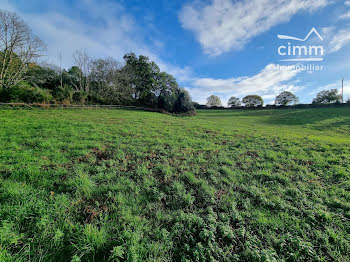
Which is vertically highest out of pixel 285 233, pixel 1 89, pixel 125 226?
pixel 1 89

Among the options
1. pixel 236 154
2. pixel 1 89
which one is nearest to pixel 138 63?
pixel 1 89

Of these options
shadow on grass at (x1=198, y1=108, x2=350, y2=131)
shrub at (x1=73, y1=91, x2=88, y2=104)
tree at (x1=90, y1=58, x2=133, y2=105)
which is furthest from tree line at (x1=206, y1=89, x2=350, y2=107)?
shrub at (x1=73, y1=91, x2=88, y2=104)

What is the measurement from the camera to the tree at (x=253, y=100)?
53.1 metres

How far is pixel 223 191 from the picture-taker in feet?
10.4

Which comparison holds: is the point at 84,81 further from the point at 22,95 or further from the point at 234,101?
the point at 234,101

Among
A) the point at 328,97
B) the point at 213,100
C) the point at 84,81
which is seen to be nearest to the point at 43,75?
the point at 84,81

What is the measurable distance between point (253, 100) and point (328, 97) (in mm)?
20356

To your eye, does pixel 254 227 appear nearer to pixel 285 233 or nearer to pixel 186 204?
pixel 285 233

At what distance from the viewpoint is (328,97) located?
124 ft

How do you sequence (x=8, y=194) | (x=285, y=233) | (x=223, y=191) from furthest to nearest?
(x=223, y=191) < (x=8, y=194) < (x=285, y=233)

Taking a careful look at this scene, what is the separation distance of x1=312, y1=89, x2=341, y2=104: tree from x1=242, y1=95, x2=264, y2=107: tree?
1548 centimetres

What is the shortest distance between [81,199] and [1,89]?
20.8 meters

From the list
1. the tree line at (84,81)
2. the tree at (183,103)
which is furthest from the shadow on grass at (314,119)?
the tree line at (84,81)

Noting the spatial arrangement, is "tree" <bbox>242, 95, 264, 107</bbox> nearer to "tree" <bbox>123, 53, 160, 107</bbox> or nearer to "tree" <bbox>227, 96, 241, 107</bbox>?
"tree" <bbox>227, 96, 241, 107</bbox>
